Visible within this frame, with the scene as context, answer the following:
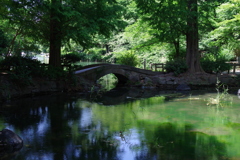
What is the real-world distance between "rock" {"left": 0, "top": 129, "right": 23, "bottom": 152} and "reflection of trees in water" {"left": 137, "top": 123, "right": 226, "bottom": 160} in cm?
265

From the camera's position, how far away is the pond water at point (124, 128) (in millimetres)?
5902

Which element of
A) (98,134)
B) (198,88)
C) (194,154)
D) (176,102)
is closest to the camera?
(194,154)

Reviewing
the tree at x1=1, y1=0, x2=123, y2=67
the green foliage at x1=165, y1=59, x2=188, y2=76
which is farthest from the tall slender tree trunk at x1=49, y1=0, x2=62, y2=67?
the green foliage at x1=165, y1=59, x2=188, y2=76

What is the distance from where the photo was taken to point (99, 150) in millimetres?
6051

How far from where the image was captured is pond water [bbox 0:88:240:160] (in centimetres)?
590

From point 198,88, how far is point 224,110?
6.72m

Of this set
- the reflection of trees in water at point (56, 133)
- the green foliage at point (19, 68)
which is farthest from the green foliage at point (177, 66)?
the green foliage at point (19, 68)

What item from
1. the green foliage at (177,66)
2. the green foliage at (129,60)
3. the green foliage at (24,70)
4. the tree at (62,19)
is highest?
the tree at (62,19)

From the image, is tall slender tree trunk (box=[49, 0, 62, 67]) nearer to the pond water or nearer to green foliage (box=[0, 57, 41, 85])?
green foliage (box=[0, 57, 41, 85])

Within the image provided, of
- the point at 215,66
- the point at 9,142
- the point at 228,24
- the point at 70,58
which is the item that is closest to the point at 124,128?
the point at 9,142

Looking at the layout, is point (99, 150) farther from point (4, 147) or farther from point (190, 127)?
point (190, 127)

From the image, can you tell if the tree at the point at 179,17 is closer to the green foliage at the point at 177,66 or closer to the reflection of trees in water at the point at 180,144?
the green foliage at the point at 177,66

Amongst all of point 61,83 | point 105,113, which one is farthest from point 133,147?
point 61,83

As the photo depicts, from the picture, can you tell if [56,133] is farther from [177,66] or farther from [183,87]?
[177,66]
